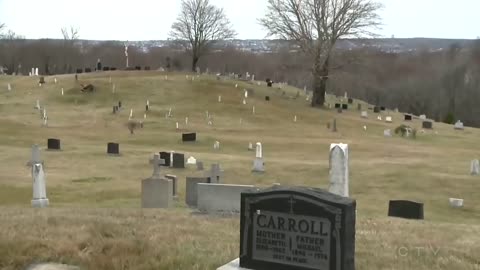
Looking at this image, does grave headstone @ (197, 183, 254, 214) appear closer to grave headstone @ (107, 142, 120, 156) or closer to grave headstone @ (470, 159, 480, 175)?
grave headstone @ (470, 159, 480, 175)

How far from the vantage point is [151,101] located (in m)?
41.5

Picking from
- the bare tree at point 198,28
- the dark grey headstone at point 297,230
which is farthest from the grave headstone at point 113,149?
the bare tree at point 198,28

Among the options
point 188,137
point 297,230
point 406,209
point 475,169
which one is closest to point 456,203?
point 406,209

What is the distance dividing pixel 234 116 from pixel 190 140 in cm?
971

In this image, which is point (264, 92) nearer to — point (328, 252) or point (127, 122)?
point (127, 122)

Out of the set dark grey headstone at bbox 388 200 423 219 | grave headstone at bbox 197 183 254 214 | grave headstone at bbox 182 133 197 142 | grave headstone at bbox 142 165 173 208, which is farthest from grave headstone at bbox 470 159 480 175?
grave headstone at bbox 182 133 197 142

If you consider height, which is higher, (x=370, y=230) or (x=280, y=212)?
(x=280, y=212)

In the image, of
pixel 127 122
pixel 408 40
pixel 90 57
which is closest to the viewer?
pixel 127 122

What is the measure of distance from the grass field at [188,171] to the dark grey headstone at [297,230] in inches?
30.2

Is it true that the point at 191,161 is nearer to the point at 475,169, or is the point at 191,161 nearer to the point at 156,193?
the point at 156,193

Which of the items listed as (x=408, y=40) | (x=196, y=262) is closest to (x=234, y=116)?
(x=196, y=262)
